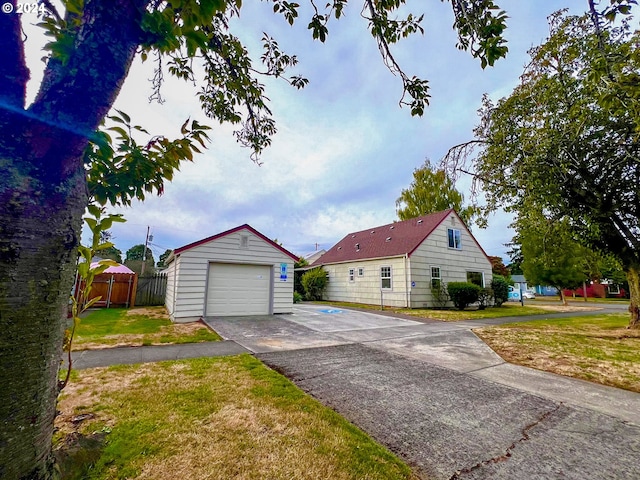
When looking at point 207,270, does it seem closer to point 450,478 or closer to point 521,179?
point 450,478

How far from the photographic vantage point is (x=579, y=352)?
5.88 metres

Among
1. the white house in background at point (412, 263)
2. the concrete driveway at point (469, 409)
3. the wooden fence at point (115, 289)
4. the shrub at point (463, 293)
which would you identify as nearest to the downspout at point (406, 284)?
the white house in background at point (412, 263)

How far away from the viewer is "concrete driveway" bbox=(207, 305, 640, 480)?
7.48ft

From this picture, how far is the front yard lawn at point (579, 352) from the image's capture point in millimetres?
4536

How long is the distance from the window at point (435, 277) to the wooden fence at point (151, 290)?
14371 mm

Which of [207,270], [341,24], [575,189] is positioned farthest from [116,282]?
[575,189]

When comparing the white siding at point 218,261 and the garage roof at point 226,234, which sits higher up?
the garage roof at point 226,234

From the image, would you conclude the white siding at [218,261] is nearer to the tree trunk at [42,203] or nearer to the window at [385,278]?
the window at [385,278]

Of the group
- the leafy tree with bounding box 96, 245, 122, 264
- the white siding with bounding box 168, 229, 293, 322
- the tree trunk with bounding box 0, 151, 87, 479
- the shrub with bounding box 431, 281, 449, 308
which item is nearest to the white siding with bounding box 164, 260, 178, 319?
the white siding with bounding box 168, 229, 293, 322

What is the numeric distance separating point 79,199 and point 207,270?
29.4ft

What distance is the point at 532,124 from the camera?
320 inches

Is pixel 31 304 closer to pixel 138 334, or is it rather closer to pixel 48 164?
pixel 48 164

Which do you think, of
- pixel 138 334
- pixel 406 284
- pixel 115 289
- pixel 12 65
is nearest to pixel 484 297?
pixel 406 284

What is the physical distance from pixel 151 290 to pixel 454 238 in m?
17.3
